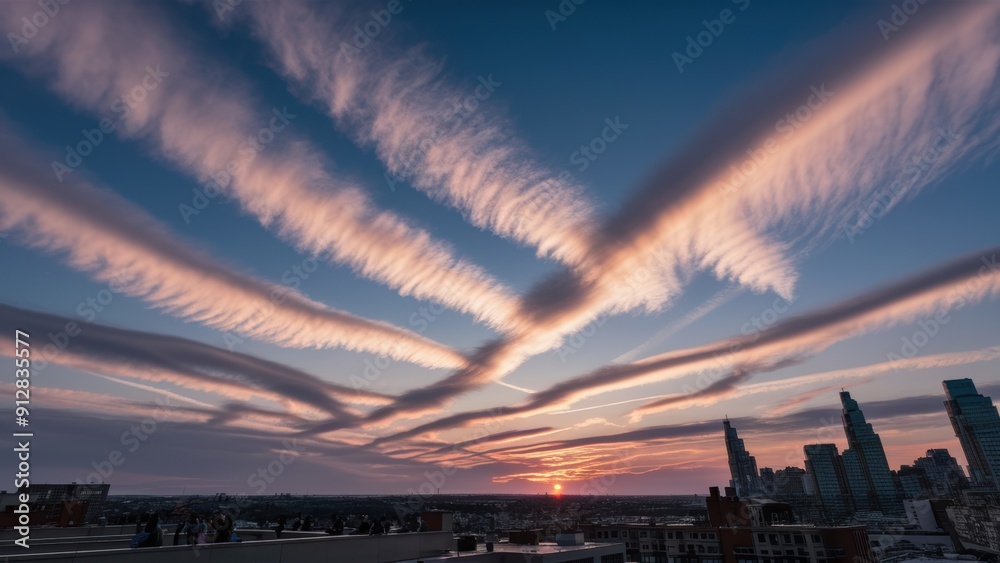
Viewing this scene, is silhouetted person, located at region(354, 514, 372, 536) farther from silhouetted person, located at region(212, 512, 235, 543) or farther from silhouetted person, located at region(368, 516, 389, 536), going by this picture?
silhouetted person, located at region(212, 512, 235, 543)

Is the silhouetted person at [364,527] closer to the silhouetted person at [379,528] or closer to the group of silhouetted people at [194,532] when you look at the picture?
the silhouetted person at [379,528]

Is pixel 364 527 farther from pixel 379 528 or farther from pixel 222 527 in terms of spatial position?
pixel 222 527

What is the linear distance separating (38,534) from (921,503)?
265 metres

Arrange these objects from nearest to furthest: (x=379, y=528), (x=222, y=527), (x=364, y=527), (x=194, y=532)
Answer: (x=194, y=532) < (x=222, y=527) < (x=379, y=528) < (x=364, y=527)

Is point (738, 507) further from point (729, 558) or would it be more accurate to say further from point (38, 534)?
point (38, 534)

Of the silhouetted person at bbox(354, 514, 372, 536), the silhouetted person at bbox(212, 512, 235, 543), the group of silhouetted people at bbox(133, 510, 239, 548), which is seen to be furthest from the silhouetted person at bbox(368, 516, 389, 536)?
the silhouetted person at bbox(212, 512, 235, 543)

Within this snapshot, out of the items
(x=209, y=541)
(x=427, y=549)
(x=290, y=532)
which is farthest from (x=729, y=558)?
(x=209, y=541)

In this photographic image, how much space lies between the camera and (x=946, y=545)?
14525 centimetres

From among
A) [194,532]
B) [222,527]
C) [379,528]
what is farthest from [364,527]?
[194,532]

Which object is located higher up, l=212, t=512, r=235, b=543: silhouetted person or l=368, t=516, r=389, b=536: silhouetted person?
l=212, t=512, r=235, b=543: silhouetted person

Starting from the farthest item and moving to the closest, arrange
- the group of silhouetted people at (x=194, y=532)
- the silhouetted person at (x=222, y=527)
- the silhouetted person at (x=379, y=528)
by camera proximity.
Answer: the silhouetted person at (x=379, y=528), the silhouetted person at (x=222, y=527), the group of silhouetted people at (x=194, y=532)

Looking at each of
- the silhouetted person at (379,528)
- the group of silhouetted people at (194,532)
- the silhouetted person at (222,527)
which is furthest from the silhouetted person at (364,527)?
the silhouetted person at (222,527)

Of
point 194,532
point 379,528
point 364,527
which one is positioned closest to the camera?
point 194,532

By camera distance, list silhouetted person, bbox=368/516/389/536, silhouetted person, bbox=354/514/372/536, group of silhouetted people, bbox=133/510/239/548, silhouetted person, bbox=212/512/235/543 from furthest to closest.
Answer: silhouetted person, bbox=354/514/372/536 → silhouetted person, bbox=368/516/389/536 → silhouetted person, bbox=212/512/235/543 → group of silhouetted people, bbox=133/510/239/548
